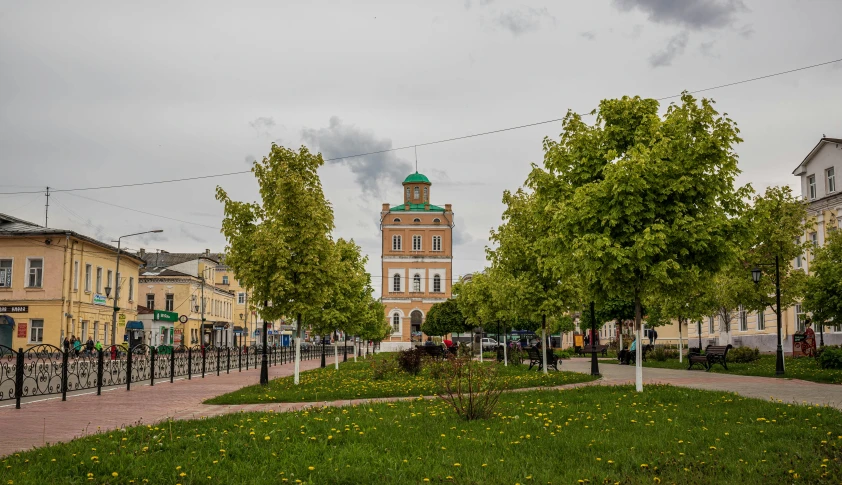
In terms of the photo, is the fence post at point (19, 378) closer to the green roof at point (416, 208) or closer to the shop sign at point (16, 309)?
the shop sign at point (16, 309)

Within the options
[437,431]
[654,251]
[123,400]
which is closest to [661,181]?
[654,251]

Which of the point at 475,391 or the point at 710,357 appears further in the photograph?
the point at 710,357

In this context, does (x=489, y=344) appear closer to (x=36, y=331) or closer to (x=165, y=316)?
(x=165, y=316)

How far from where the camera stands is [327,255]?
21062mm

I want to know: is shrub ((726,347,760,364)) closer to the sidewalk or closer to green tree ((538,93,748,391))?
green tree ((538,93,748,391))

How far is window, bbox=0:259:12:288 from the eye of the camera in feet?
153

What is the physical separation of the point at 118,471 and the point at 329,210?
14.7 metres

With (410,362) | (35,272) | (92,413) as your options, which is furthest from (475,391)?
(35,272)

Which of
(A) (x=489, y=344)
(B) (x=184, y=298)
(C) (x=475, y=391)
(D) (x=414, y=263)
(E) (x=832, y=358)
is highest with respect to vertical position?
(D) (x=414, y=263)

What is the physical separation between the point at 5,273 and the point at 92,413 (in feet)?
124

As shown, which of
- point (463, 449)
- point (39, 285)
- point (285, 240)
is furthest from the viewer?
point (39, 285)

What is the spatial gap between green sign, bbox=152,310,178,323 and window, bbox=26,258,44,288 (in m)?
17.8

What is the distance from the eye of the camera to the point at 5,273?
46781 mm

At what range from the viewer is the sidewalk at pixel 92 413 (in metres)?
11.2
